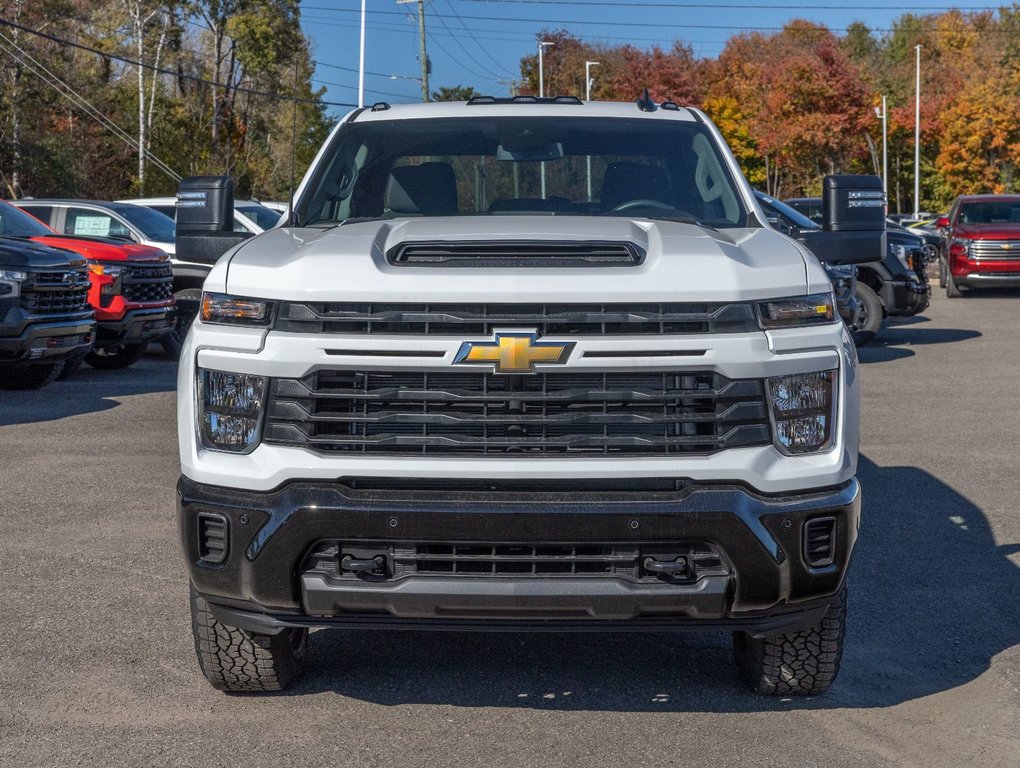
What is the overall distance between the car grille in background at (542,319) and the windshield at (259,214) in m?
15.4

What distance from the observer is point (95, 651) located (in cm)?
540

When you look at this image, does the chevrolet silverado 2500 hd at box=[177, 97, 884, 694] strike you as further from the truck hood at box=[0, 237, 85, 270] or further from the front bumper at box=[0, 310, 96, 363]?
the truck hood at box=[0, 237, 85, 270]

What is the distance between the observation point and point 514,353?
4.18 meters

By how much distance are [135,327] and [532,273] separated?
39.8 ft

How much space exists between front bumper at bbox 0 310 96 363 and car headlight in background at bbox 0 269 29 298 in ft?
0.60

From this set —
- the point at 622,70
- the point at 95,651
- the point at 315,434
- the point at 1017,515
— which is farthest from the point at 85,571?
the point at 622,70

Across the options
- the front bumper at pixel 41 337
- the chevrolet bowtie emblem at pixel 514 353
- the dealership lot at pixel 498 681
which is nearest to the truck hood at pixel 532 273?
the chevrolet bowtie emblem at pixel 514 353

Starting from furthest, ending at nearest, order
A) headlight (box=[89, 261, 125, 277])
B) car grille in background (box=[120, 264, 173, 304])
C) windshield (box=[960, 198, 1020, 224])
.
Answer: windshield (box=[960, 198, 1020, 224]), car grille in background (box=[120, 264, 173, 304]), headlight (box=[89, 261, 125, 277])

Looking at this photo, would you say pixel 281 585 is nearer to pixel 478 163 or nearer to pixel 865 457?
pixel 478 163

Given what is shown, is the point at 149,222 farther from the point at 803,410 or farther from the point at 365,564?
the point at 803,410

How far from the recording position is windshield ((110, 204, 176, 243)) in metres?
17.8

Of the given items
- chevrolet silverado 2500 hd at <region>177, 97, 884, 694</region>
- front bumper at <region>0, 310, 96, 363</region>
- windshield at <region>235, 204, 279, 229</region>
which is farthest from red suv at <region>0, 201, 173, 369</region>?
chevrolet silverado 2500 hd at <region>177, 97, 884, 694</region>

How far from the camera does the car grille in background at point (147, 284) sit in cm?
1559

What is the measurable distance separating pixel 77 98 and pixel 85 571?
132ft
